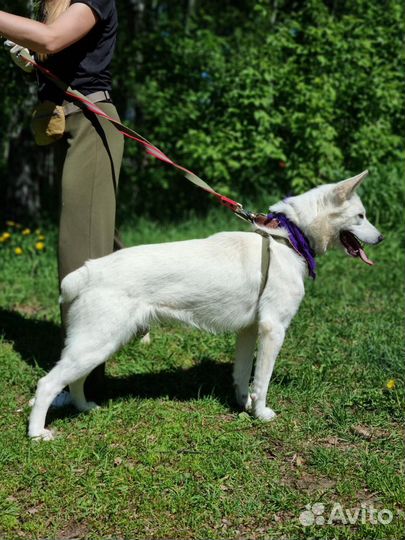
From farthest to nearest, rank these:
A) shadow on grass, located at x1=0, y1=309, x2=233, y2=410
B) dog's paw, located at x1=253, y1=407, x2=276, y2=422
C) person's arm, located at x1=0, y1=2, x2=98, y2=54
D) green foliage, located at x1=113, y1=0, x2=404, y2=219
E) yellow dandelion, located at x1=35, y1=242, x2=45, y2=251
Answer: green foliage, located at x1=113, y1=0, x2=404, y2=219 → yellow dandelion, located at x1=35, y1=242, x2=45, y2=251 → shadow on grass, located at x1=0, y1=309, x2=233, y2=410 → dog's paw, located at x1=253, y1=407, x2=276, y2=422 → person's arm, located at x1=0, y1=2, x2=98, y2=54

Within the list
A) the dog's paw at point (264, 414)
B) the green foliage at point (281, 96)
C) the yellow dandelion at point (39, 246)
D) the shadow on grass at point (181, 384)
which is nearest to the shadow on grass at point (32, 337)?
the shadow on grass at point (181, 384)

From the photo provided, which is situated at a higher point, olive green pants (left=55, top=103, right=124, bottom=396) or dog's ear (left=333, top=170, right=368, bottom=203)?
dog's ear (left=333, top=170, right=368, bottom=203)

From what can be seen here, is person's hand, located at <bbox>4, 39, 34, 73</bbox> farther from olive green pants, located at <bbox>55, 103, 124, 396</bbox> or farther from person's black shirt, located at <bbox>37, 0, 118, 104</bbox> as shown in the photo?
olive green pants, located at <bbox>55, 103, 124, 396</bbox>

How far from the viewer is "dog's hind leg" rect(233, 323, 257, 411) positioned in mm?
3961

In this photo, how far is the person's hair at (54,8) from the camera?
3426 millimetres

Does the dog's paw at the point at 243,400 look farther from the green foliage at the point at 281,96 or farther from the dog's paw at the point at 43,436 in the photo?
the green foliage at the point at 281,96

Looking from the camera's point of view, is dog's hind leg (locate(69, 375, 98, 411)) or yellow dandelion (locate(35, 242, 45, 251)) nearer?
dog's hind leg (locate(69, 375, 98, 411))

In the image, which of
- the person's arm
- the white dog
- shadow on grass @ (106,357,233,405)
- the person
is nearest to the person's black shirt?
the person

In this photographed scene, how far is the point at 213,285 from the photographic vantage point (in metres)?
3.53

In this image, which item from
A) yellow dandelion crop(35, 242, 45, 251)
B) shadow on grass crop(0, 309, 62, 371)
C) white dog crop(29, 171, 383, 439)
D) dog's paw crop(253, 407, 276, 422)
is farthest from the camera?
yellow dandelion crop(35, 242, 45, 251)

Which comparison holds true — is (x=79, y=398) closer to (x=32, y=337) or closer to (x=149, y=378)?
(x=149, y=378)

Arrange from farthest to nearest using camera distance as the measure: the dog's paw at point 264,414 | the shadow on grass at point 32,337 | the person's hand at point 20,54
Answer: the shadow on grass at point 32,337, the dog's paw at point 264,414, the person's hand at point 20,54

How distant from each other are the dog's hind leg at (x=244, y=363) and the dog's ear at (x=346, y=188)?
1032mm

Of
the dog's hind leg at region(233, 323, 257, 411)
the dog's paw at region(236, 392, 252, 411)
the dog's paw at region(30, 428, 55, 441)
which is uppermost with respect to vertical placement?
the dog's hind leg at region(233, 323, 257, 411)
